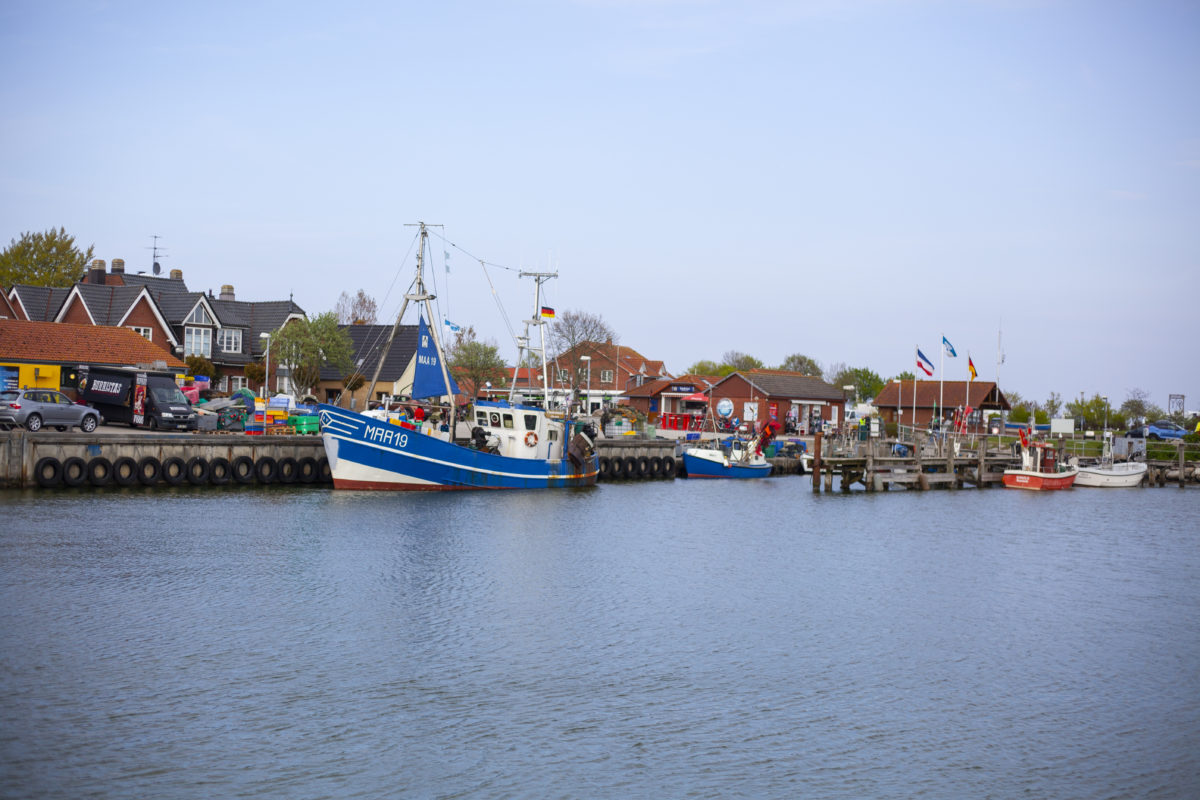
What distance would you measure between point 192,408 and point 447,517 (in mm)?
15525

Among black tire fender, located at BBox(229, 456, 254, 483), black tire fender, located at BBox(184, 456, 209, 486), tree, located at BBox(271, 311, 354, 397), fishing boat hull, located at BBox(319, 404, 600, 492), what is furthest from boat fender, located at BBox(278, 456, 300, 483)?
tree, located at BBox(271, 311, 354, 397)

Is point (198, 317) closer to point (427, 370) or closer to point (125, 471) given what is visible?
point (427, 370)

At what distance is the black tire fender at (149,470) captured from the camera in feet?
122

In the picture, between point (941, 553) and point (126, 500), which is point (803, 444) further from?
point (126, 500)

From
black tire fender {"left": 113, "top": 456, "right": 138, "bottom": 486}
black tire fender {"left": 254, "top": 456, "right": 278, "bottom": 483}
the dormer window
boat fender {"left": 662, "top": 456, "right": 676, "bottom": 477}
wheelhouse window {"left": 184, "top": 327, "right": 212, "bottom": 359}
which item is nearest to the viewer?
black tire fender {"left": 113, "top": 456, "right": 138, "bottom": 486}

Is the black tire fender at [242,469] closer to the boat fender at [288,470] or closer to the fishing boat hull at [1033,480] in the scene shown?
the boat fender at [288,470]

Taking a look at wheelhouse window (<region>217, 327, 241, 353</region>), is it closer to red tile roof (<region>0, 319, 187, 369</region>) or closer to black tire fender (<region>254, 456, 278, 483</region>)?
red tile roof (<region>0, 319, 187, 369</region>)

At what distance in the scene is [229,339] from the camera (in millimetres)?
70688

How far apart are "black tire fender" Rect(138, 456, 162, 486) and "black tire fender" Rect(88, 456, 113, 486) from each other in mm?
1053

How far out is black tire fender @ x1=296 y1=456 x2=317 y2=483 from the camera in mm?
40969

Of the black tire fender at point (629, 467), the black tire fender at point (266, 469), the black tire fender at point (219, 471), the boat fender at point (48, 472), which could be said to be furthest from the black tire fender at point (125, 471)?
the black tire fender at point (629, 467)

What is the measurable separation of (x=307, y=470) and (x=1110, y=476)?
1840 inches

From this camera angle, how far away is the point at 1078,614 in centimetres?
2519

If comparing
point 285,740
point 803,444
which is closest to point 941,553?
point 285,740
